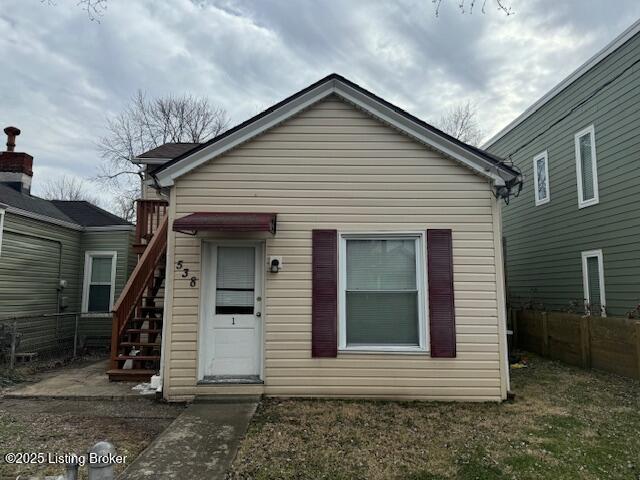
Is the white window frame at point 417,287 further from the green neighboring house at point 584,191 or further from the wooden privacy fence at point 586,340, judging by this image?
the green neighboring house at point 584,191

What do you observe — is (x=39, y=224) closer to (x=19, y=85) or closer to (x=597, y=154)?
(x=19, y=85)

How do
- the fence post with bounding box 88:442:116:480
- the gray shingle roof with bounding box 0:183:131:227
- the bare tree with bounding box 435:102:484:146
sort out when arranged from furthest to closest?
1. the bare tree with bounding box 435:102:484:146
2. the gray shingle roof with bounding box 0:183:131:227
3. the fence post with bounding box 88:442:116:480

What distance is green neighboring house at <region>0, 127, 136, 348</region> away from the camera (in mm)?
8742

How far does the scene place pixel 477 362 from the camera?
213 inches

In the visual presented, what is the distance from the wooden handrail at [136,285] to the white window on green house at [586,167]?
27.5ft

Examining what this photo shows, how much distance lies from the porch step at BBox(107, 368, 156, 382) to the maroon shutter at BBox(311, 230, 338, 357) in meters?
2.78

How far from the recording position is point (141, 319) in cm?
670

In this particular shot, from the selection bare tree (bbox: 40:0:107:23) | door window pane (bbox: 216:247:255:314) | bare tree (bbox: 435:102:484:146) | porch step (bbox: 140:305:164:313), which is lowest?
porch step (bbox: 140:305:164:313)

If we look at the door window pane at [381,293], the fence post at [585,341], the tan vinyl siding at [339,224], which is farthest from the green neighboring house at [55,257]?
the fence post at [585,341]

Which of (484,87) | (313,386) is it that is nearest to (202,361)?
(313,386)

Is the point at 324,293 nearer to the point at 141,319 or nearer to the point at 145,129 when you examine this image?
the point at 141,319

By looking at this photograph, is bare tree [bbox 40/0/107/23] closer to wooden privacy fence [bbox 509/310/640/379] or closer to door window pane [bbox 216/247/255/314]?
door window pane [bbox 216/247/255/314]

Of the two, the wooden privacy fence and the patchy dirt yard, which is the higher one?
the wooden privacy fence

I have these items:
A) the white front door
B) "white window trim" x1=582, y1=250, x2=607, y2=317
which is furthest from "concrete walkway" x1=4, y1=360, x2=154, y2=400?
"white window trim" x1=582, y1=250, x2=607, y2=317
